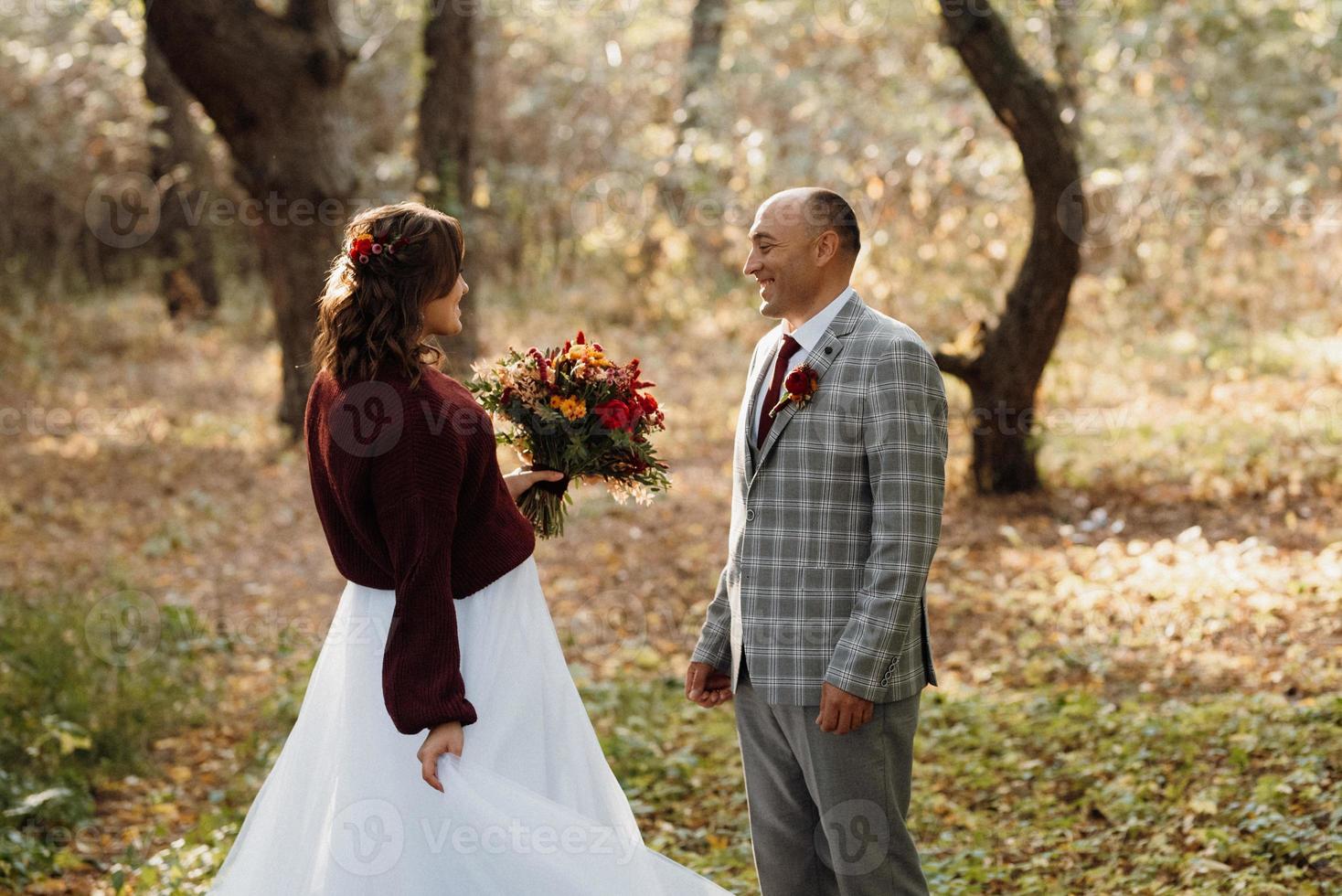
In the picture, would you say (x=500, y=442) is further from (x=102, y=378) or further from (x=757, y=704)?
(x=102, y=378)

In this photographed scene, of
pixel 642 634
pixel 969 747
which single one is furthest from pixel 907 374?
pixel 642 634

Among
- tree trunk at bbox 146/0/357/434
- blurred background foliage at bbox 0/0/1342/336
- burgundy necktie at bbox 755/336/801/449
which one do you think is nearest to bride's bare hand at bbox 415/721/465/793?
A: burgundy necktie at bbox 755/336/801/449

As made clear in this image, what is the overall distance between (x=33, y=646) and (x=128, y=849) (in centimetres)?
192

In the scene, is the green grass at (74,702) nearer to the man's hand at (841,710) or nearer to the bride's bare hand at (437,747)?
the bride's bare hand at (437,747)

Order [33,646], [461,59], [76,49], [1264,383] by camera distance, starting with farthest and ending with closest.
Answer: [76,49] → [461,59] → [1264,383] → [33,646]

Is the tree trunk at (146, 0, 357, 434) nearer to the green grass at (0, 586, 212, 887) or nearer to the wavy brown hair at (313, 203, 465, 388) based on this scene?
the green grass at (0, 586, 212, 887)

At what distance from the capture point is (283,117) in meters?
9.52

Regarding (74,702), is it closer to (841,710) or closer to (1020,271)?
(841,710)

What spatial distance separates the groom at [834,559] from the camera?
307cm

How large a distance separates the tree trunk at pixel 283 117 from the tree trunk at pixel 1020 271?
459cm

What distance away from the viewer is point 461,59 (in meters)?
13.0

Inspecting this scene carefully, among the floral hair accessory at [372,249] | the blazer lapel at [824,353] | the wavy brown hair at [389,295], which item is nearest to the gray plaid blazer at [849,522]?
the blazer lapel at [824,353]

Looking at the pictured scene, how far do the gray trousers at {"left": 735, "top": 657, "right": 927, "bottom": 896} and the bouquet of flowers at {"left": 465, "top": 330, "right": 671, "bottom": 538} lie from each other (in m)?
0.68

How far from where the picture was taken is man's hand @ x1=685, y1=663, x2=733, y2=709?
11.6 ft
